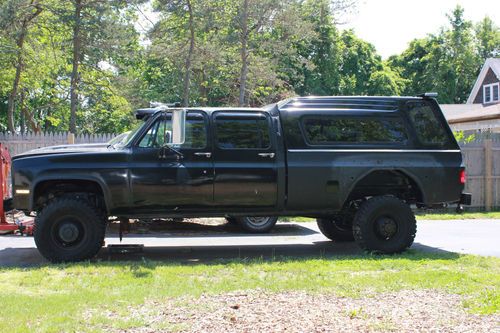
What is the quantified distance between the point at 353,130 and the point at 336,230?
2.21 metres

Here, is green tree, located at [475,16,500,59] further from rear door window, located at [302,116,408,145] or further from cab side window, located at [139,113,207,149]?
cab side window, located at [139,113,207,149]

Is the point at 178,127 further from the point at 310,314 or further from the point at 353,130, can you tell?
the point at 310,314

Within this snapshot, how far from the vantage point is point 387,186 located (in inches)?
364

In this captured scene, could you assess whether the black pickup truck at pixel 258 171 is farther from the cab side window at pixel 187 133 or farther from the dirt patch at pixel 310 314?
the dirt patch at pixel 310 314

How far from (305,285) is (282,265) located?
1287 millimetres

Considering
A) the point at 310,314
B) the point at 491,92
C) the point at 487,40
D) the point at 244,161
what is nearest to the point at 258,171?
the point at 244,161

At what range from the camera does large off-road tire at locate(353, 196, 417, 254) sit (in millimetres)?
8805

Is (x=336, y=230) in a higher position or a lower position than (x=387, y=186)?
lower

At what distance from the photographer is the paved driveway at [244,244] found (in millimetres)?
8961

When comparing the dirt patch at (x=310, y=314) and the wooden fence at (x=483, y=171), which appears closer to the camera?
the dirt patch at (x=310, y=314)

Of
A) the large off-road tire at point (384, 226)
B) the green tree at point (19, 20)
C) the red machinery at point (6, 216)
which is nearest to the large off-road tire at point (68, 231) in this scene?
the red machinery at point (6, 216)

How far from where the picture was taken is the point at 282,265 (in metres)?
7.73

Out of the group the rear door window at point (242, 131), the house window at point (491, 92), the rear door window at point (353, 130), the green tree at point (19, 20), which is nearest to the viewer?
the rear door window at point (242, 131)

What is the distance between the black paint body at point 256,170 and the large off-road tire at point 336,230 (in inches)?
56.8
